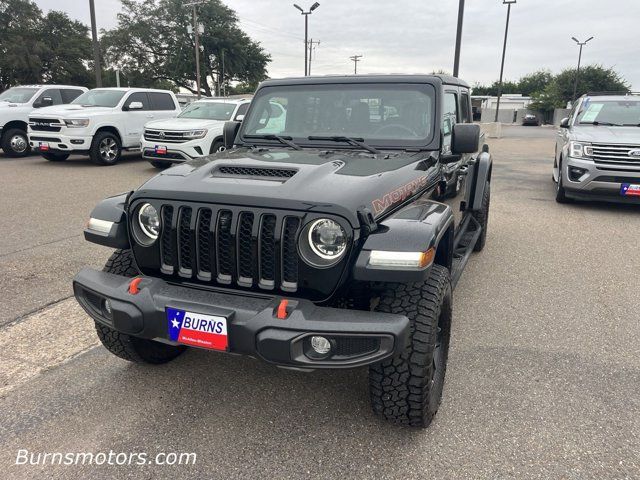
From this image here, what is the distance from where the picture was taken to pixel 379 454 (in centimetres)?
237

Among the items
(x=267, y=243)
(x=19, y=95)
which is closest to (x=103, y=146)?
(x=19, y=95)

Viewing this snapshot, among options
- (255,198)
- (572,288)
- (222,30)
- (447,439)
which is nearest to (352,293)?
(255,198)

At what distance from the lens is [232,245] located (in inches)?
92.0

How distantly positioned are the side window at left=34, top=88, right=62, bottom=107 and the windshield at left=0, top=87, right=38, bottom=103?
296mm

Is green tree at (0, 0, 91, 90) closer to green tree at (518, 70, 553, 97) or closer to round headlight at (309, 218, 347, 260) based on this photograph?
round headlight at (309, 218, 347, 260)

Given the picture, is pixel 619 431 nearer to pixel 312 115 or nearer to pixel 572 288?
pixel 572 288

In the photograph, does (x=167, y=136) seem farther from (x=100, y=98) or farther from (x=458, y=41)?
(x=458, y=41)

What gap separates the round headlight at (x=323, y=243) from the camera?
7.35 feet

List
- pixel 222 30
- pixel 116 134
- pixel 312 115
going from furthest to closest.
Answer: pixel 222 30 < pixel 116 134 < pixel 312 115

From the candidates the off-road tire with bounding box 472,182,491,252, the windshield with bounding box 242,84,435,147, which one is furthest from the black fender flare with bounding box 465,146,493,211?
the windshield with bounding box 242,84,435,147

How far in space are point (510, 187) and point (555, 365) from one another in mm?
7545

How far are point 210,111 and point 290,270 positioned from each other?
1000cm

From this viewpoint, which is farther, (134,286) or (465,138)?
(465,138)

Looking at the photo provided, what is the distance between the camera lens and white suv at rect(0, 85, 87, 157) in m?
12.7
